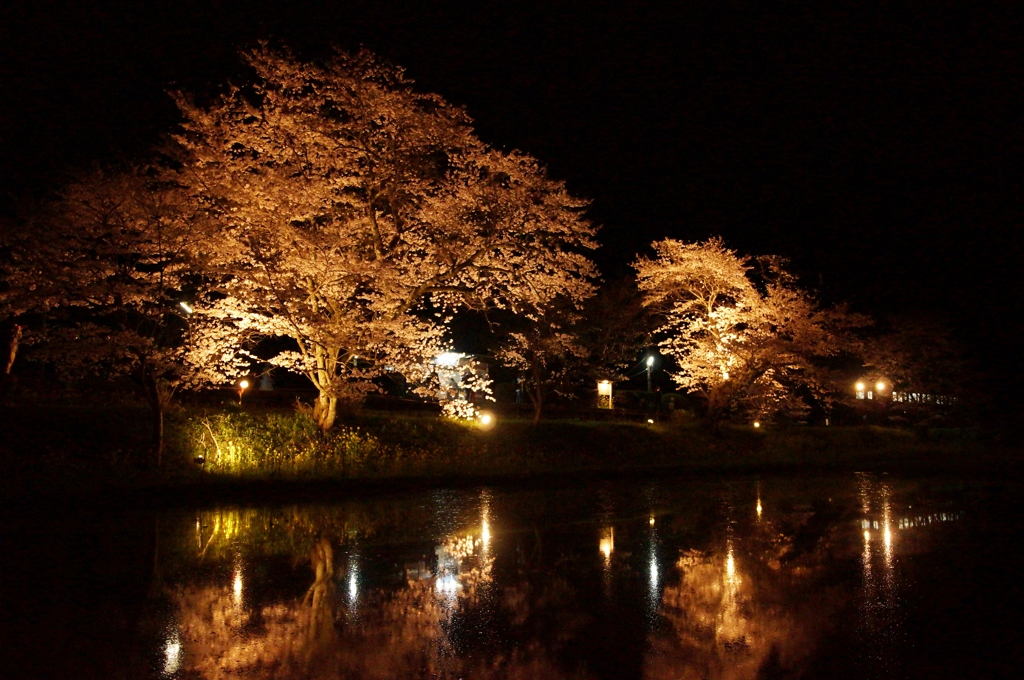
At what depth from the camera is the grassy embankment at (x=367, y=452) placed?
648 inches

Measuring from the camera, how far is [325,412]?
21438mm

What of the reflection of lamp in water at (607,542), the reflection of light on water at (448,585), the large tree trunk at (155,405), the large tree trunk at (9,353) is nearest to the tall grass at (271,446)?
the large tree trunk at (155,405)

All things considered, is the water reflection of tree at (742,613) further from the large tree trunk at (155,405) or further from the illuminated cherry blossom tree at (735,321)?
the illuminated cherry blossom tree at (735,321)

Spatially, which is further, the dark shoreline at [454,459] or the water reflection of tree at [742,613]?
the dark shoreline at [454,459]

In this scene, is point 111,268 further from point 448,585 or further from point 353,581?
point 448,585

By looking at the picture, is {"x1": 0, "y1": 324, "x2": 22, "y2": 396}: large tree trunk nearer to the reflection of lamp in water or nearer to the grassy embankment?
the grassy embankment

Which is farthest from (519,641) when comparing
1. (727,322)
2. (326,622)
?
(727,322)

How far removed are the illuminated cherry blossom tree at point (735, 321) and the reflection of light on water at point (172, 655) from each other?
27.2 meters

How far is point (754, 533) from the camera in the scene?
12.4m

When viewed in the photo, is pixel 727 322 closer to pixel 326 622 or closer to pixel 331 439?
pixel 331 439

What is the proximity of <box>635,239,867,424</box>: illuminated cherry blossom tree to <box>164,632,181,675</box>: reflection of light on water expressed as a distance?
89.3 ft

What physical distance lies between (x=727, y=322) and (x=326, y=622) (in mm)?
27467

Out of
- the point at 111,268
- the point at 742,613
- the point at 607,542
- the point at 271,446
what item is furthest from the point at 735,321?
the point at 742,613

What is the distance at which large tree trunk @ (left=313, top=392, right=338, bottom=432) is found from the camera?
2120 centimetres
